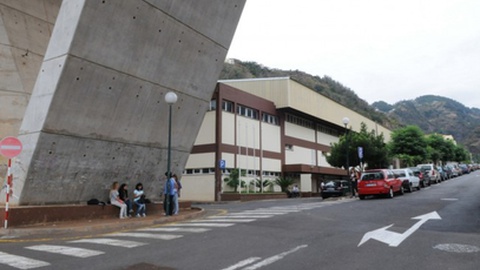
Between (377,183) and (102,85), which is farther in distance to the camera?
(377,183)

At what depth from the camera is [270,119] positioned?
3981cm

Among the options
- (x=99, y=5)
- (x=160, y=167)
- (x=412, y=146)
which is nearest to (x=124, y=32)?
(x=99, y=5)

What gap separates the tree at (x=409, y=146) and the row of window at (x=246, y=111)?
861 inches

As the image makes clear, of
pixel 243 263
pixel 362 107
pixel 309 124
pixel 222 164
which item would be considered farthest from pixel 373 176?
pixel 362 107

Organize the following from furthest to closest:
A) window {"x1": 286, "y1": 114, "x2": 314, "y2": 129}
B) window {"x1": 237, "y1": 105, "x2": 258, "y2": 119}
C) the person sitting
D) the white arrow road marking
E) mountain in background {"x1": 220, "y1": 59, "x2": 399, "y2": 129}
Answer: mountain in background {"x1": 220, "y1": 59, "x2": 399, "y2": 129} < window {"x1": 286, "y1": 114, "x2": 314, "y2": 129} < window {"x1": 237, "y1": 105, "x2": 258, "y2": 119} < the person sitting < the white arrow road marking

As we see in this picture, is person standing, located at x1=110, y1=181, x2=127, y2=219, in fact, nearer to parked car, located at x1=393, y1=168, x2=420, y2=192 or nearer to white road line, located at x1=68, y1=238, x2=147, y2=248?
white road line, located at x1=68, y1=238, x2=147, y2=248

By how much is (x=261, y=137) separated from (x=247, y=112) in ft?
9.88

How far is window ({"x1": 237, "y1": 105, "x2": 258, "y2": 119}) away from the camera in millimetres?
35750

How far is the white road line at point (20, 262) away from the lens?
6266 mm

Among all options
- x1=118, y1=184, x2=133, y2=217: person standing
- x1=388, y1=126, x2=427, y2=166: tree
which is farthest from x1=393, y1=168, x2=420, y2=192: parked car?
x1=388, y1=126, x2=427, y2=166: tree

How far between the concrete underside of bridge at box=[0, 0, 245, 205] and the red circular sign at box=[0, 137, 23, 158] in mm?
1138

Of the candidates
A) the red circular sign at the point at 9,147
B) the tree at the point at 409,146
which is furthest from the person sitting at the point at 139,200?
the tree at the point at 409,146

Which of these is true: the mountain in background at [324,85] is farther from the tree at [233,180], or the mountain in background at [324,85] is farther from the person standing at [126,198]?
the person standing at [126,198]

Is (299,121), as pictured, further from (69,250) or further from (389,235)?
(69,250)
